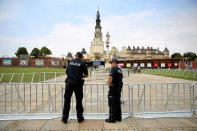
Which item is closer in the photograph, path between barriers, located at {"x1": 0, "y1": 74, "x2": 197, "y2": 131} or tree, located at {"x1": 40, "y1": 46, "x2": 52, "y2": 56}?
path between barriers, located at {"x1": 0, "y1": 74, "x2": 197, "y2": 131}

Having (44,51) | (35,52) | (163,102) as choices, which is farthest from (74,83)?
(35,52)

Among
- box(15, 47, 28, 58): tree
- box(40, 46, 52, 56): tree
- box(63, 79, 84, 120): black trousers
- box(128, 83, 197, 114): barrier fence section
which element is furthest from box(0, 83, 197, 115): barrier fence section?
box(15, 47, 28, 58): tree

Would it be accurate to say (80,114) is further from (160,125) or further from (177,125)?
(177,125)

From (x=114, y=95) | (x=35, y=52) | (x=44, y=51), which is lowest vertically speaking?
(x=114, y=95)

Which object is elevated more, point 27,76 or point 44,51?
point 44,51

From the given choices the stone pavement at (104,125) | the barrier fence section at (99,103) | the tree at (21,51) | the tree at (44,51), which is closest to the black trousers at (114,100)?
the stone pavement at (104,125)

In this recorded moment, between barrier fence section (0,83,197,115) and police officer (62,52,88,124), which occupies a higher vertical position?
police officer (62,52,88,124)

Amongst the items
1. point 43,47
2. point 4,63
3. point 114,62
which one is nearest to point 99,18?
point 43,47

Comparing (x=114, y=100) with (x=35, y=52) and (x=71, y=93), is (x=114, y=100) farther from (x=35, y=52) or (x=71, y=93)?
(x=35, y=52)

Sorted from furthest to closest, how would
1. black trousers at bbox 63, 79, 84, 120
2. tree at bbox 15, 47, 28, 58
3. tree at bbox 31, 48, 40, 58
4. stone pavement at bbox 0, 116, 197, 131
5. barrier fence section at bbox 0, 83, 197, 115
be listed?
tree at bbox 31, 48, 40, 58, tree at bbox 15, 47, 28, 58, barrier fence section at bbox 0, 83, 197, 115, black trousers at bbox 63, 79, 84, 120, stone pavement at bbox 0, 116, 197, 131

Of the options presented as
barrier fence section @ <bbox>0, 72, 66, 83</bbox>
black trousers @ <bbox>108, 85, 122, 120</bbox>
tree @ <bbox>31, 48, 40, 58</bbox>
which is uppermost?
tree @ <bbox>31, 48, 40, 58</bbox>

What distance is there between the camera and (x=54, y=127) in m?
3.68

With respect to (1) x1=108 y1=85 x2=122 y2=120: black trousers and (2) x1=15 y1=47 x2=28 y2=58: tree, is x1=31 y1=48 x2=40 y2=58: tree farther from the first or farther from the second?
(1) x1=108 y1=85 x2=122 y2=120: black trousers

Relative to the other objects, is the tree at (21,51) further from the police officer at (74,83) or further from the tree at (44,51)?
the police officer at (74,83)
